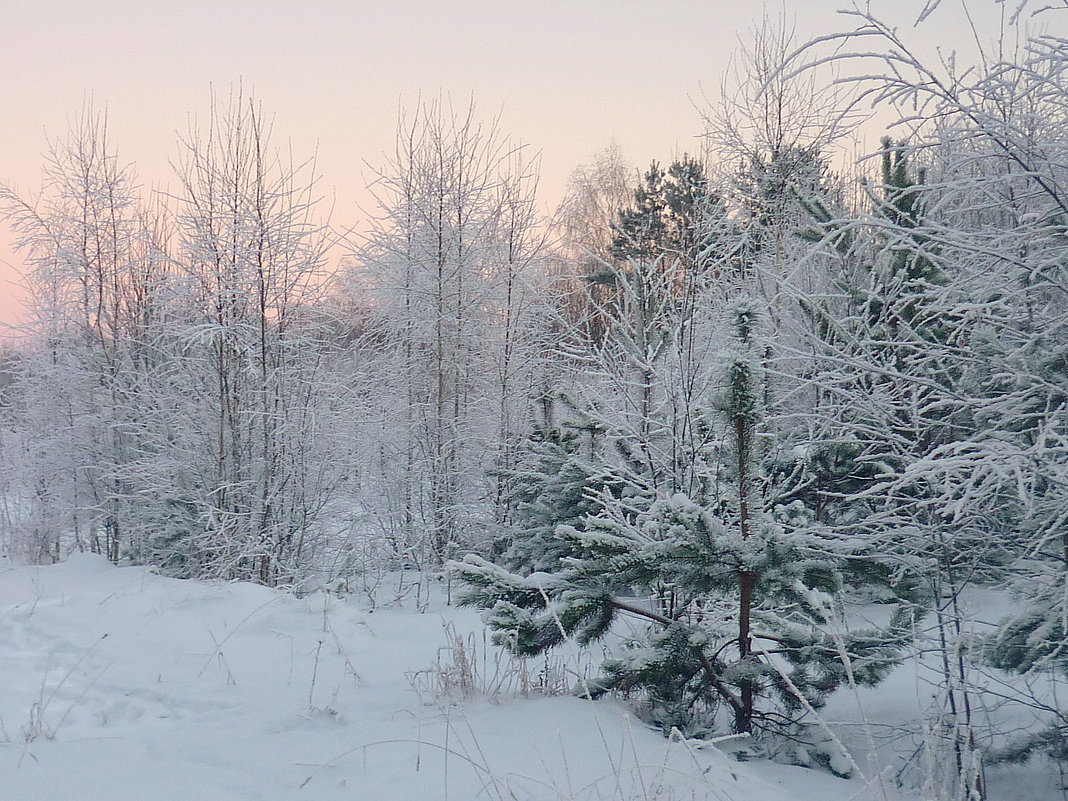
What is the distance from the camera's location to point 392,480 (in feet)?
36.9

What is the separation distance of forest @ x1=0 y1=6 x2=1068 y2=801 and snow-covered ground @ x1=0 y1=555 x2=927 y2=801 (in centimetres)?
42

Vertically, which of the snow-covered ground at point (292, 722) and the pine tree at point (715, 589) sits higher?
the pine tree at point (715, 589)

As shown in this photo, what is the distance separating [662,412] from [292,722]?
10.7ft

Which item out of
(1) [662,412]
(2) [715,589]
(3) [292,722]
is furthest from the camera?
(1) [662,412]

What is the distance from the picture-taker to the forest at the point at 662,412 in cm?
321

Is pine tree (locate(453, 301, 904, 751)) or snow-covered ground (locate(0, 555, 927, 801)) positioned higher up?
pine tree (locate(453, 301, 904, 751))

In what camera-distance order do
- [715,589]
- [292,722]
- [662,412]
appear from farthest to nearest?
[662,412] → [292,722] → [715,589]

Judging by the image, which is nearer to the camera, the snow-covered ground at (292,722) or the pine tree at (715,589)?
the snow-covered ground at (292,722)

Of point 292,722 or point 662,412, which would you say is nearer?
point 292,722

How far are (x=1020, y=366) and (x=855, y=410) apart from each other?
0.72 m

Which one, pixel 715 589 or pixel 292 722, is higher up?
pixel 715 589

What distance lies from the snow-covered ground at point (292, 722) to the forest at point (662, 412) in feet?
1.37

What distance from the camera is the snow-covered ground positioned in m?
2.72

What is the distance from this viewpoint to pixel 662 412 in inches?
223
